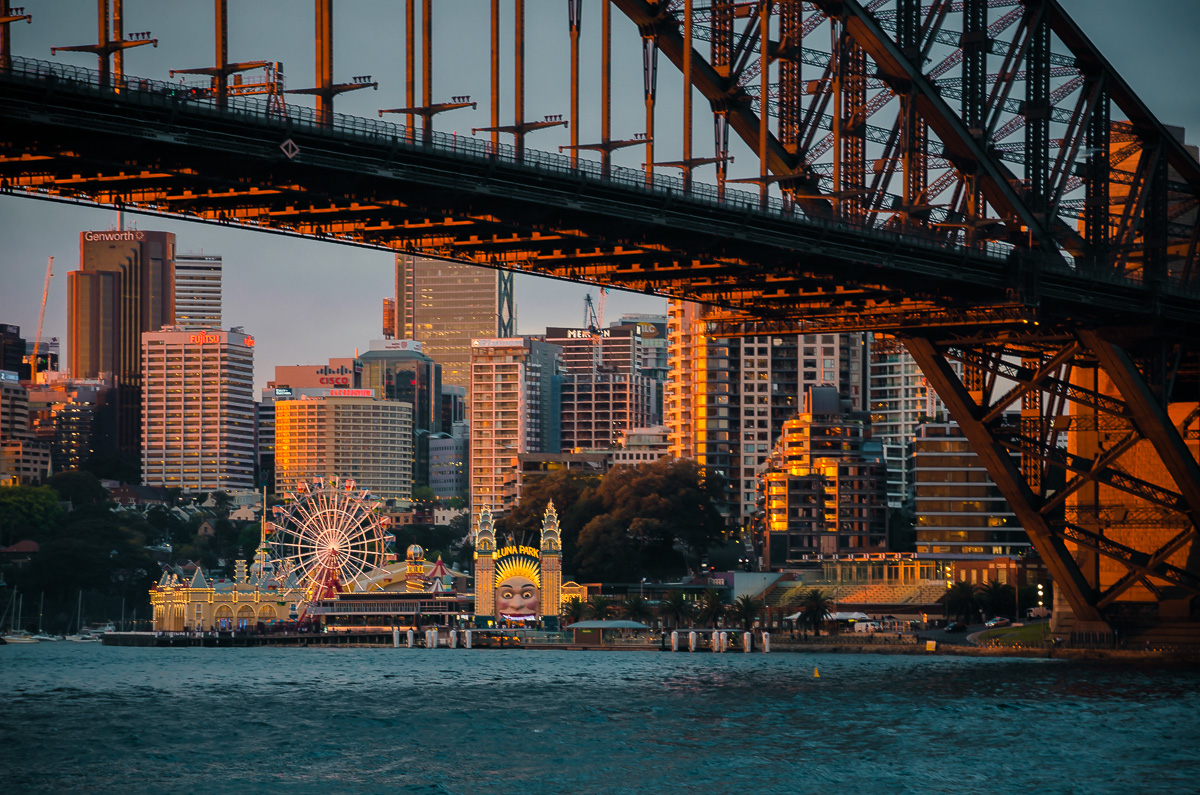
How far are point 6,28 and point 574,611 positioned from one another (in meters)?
103

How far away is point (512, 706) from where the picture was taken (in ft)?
218

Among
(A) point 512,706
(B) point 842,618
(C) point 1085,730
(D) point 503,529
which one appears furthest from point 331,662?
(D) point 503,529

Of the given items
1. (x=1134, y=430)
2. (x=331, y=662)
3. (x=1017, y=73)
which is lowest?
(x=331, y=662)

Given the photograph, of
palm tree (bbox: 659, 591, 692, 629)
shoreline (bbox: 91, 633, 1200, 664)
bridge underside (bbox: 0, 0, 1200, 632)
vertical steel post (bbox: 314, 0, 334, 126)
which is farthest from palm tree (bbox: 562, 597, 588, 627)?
vertical steel post (bbox: 314, 0, 334, 126)

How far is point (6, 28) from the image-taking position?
146ft

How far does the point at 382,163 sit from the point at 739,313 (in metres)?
23.5

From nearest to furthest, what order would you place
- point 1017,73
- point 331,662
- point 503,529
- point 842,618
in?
point 1017,73 → point 331,662 → point 842,618 → point 503,529

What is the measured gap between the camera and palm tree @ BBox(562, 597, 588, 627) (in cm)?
14312

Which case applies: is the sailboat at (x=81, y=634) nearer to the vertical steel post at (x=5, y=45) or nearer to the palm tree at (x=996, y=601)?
the palm tree at (x=996, y=601)

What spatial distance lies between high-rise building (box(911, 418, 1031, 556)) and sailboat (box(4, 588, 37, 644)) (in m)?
73.7

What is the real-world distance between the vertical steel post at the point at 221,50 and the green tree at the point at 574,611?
9672 cm

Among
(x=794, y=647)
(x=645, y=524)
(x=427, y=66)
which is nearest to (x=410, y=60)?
(x=427, y=66)

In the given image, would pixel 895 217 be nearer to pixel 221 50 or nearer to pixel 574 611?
pixel 221 50

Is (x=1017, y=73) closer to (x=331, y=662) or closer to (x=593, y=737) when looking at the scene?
(x=593, y=737)
